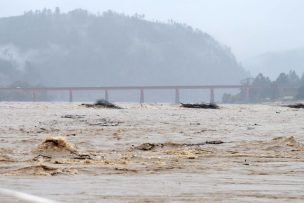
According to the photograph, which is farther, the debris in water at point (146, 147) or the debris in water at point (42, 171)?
the debris in water at point (146, 147)

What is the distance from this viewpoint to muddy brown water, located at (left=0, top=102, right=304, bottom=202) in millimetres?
4504

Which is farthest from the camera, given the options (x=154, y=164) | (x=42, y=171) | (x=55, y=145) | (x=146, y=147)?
(x=146, y=147)

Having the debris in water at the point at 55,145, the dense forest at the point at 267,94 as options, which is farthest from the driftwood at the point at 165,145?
the dense forest at the point at 267,94

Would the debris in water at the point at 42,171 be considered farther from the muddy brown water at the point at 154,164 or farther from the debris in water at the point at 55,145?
the debris in water at the point at 55,145

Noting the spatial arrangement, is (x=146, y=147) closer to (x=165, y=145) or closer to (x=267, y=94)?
(x=165, y=145)

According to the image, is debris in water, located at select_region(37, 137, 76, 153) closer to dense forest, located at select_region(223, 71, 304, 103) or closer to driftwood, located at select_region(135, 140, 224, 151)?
driftwood, located at select_region(135, 140, 224, 151)

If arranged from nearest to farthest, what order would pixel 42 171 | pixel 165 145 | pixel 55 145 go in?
pixel 42 171 < pixel 55 145 < pixel 165 145

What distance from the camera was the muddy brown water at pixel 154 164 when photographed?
4.50 metres

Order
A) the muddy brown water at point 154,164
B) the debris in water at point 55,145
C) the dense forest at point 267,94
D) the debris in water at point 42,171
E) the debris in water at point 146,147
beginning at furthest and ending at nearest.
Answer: the dense forest at point 267,94, the debris in water at point 146,147, the debris in water at point 55,145, the debris in water at point 42,171, the muddy brown water at point 154,164

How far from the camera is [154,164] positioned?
703 cm

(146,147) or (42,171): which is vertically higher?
(42,171)

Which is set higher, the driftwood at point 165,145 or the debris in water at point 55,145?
the debris in water at point 55,145

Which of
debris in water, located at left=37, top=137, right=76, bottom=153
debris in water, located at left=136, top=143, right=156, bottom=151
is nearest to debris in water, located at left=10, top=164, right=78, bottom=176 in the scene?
debris in water, located at left=37, top=137, right=76, bottom=153

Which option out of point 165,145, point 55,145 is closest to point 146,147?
point 165,145
